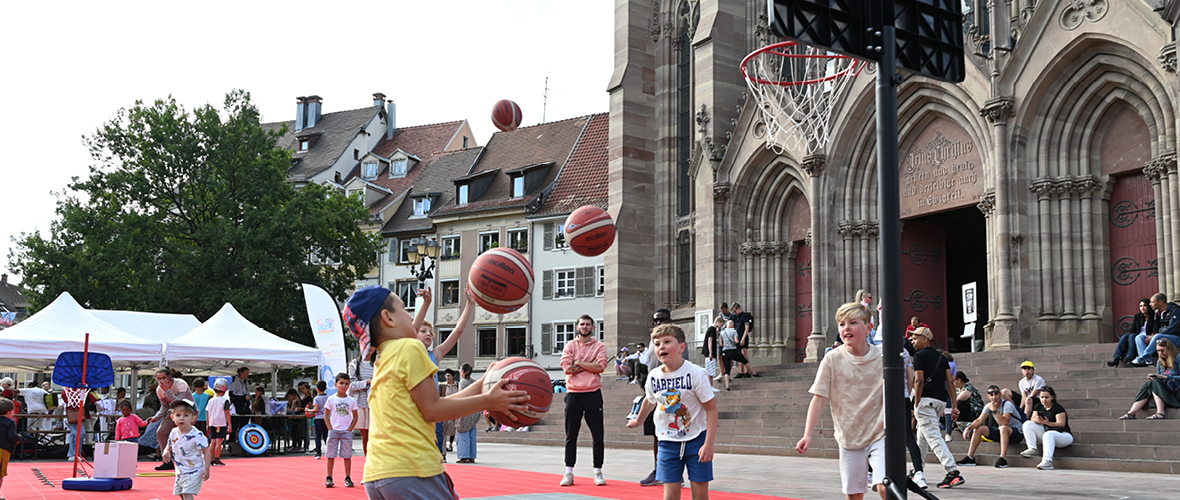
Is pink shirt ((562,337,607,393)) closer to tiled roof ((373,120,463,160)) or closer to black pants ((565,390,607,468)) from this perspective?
black pants ((565,390,607,468))

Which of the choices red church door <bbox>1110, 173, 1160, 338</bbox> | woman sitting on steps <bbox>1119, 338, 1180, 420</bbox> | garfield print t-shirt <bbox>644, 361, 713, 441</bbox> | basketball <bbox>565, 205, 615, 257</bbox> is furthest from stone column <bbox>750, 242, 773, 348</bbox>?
garfield print t-shirt <bbox>644, 361, 713, 441</bbox>

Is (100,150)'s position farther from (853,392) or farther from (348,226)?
(853,392)

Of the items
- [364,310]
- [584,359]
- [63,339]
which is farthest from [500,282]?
[63,339]

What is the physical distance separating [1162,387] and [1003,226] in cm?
756

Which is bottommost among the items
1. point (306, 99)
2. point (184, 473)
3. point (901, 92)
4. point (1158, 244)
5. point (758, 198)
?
point (184, 473)

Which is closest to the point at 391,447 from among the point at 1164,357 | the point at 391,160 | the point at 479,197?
the point at 1164,357

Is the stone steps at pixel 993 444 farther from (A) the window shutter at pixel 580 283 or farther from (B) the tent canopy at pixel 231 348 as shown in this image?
(A) the window shutter at pixel 580 283

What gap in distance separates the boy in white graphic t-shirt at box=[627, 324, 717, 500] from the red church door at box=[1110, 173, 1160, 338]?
613 inches

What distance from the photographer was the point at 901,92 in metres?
23.0

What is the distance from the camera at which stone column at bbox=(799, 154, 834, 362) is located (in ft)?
82.0

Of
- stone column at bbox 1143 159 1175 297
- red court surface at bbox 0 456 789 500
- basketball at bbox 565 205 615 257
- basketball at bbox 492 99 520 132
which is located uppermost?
basketball at bbox 492 99 520 132

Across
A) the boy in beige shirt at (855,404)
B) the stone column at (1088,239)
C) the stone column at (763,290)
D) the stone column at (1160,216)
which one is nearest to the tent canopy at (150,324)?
the stone column at (763,290)

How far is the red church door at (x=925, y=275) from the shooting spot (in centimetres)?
2420

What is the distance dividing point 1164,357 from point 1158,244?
583 cm
